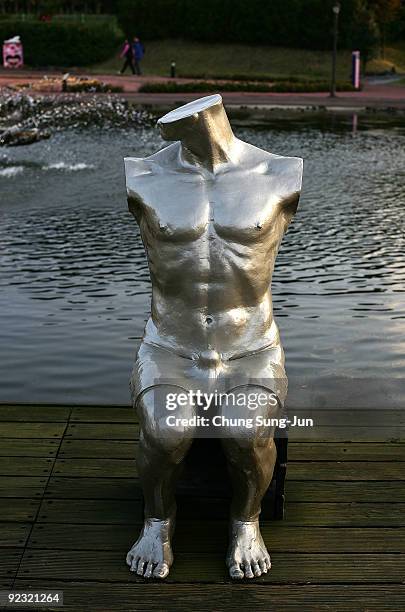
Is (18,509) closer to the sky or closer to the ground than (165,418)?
closer to the ground

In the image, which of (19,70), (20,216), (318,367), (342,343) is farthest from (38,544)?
(19,70)

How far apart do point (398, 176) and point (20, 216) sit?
7.22 metres

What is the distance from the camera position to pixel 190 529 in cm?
388

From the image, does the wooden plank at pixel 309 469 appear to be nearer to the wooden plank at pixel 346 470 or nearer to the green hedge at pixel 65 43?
the wooden plank at pixel 346 470

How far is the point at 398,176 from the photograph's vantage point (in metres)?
16.6

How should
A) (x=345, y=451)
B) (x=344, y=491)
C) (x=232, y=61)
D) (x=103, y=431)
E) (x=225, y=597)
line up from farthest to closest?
(x=232, y=61)
(x=103, y=431)
(x=345, y=451)
(x=344, y=491)
(x=225, y=597)

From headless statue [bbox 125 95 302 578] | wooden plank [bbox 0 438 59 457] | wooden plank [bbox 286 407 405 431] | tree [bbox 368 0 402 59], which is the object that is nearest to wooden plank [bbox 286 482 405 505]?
headless statue [bbox 125 95 302 578]

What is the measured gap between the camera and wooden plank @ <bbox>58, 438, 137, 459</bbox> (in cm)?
461

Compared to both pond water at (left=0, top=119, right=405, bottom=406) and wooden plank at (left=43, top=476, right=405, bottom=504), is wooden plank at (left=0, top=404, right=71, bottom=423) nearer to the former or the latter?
wooden plank at (left=43, top=476, right=405, bottom=504)

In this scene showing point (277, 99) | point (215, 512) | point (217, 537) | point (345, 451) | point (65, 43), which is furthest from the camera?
point (65, 43)

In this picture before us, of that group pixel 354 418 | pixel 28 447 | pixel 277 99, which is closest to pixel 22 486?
pixel 28 447

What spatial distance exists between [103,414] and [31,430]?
42 centimetres

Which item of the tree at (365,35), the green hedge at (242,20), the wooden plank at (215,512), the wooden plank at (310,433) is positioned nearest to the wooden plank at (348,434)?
the wooden plank at (310,433)

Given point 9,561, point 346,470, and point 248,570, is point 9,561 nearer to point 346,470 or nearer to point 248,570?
point 248,570
